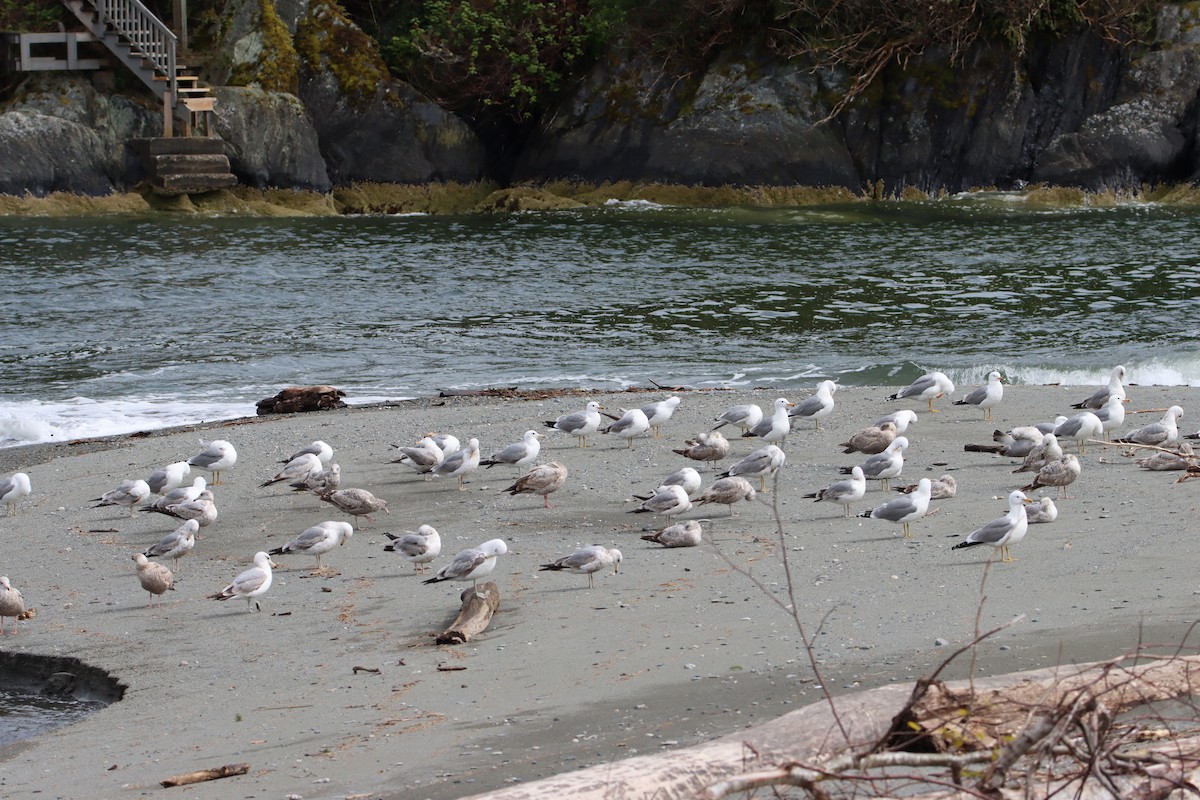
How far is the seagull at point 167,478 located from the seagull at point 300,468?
743 millimetres

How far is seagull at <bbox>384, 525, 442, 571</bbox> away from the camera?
33.0 feet

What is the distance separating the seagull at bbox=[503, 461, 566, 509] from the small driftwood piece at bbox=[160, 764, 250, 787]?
17.1 feet

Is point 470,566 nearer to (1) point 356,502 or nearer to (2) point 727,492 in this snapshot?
(1) point 356,502

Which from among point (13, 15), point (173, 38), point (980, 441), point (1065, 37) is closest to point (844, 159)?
point (1065, 37)

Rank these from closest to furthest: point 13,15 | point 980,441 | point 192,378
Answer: point 980,441 < point 192,378 < point 13,15

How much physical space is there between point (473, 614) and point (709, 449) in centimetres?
450

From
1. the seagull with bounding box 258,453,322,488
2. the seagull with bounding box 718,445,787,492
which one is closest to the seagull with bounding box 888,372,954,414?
the seagull with bounding box 718,445,787,492

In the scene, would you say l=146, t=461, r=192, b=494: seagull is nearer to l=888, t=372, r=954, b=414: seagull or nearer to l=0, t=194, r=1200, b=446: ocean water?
l=0, t=194, r=1200, b=446: ocean water

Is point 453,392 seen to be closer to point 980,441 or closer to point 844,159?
point 980,441

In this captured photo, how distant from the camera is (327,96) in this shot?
1655 inches

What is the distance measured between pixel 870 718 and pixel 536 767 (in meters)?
1.58

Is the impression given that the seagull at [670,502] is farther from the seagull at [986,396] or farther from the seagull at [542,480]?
the seagull at [986,396]

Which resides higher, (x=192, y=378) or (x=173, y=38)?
(x=173, y=38)

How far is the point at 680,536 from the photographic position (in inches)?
408
